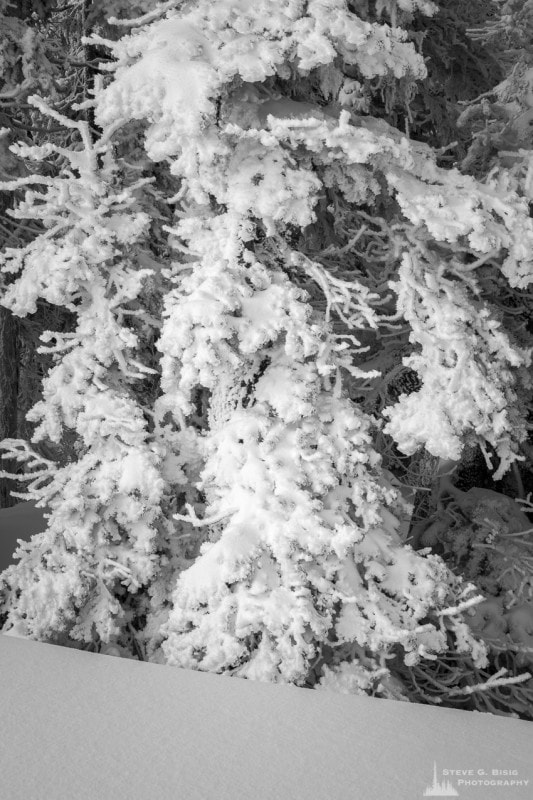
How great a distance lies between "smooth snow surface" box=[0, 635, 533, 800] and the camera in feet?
9.37

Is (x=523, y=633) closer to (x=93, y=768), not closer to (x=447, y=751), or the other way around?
(x=447, y=751)

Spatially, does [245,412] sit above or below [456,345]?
below

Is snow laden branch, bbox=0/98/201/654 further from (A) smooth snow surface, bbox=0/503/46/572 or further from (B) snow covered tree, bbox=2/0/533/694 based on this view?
(A) smooth snow surface, bbox=0/503/46/572

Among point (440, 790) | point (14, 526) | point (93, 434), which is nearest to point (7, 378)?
point (14, 526)

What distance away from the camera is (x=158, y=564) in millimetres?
5426

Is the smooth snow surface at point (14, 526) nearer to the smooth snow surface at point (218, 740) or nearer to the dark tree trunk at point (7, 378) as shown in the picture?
the dark tree trunk at point (7, 378)

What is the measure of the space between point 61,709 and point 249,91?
3.88 m

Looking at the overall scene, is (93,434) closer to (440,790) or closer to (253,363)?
(253,363)

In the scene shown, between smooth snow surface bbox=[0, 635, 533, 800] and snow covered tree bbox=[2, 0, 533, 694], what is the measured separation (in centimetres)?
84

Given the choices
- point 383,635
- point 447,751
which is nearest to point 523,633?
point 383,635

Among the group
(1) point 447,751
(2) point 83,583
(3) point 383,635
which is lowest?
(2) point 83,583

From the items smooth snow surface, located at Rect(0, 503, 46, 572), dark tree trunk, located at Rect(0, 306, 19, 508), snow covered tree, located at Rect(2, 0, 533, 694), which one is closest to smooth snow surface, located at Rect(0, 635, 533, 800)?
snow covered tree, located at Rect(2, 0, 533, 694)

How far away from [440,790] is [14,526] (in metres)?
7.85

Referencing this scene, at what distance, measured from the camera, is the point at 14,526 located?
977 centimetres
